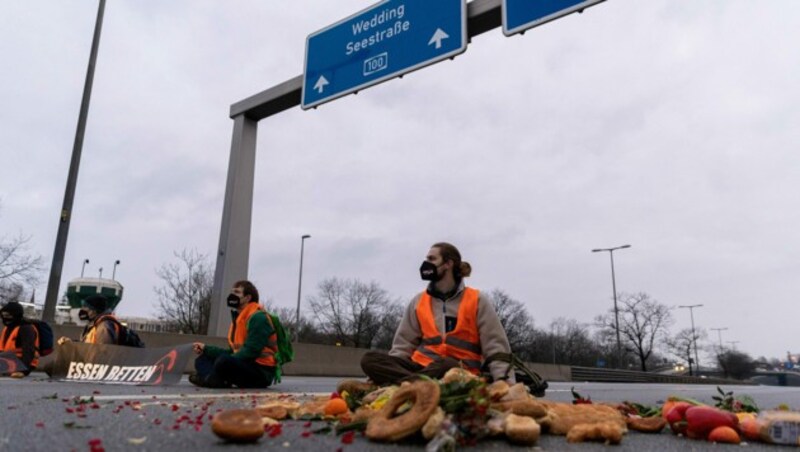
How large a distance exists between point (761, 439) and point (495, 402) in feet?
4.48

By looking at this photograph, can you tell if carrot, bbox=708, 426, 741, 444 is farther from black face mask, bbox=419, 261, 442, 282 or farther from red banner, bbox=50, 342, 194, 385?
red banner, bbox=50, 342, 194, 385

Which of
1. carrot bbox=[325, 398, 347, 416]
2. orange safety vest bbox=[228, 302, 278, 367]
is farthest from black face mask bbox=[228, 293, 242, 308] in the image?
carrot bbox=[325, 398, 347, 416]

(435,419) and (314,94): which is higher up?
(314,94)

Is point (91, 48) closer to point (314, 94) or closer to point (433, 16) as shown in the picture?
point (314, 94)

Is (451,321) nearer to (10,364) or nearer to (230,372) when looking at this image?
(230,372)

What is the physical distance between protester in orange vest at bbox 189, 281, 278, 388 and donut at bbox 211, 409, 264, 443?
414cm

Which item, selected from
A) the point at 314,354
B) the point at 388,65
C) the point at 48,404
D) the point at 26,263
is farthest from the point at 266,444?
the point at 26,263

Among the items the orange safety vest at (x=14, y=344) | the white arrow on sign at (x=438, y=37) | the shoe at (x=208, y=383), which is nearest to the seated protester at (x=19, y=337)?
the orange safety vest at (x=14, y=344)

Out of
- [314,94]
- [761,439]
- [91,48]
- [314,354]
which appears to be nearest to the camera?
[761,439]

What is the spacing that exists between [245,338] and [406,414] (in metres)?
4.61

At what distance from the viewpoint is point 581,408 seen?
125 inches

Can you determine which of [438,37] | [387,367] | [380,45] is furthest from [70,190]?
[387,367]

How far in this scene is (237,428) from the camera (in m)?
2.20

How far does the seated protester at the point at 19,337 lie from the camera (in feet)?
27.8
